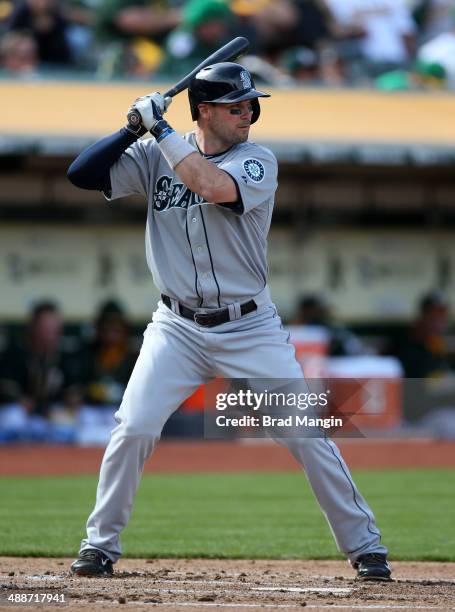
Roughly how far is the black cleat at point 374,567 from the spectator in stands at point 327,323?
23.3 ft

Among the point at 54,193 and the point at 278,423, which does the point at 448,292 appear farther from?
the point at 278,423

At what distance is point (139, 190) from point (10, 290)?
7027mm

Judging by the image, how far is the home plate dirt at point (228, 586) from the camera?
405 cm

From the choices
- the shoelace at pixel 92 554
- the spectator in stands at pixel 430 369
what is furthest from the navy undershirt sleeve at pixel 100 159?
the spectator in stands at pixel 430 369

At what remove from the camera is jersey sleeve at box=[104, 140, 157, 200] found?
467 cm

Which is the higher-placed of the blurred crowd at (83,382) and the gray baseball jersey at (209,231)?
the gray baseball jersey at (209,231)

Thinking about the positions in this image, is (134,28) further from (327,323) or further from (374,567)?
(374,567)

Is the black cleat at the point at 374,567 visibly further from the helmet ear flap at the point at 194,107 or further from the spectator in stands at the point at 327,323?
the spectator in stands at the point at 327,323

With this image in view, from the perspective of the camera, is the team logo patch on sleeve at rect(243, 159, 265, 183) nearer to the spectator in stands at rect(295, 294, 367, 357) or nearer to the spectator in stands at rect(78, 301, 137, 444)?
the spectator in stands at rect(78, 301, 137, 444)

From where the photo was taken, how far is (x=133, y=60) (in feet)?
39.2

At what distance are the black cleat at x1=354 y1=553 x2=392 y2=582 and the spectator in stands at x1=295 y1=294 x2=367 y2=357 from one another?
711 cm

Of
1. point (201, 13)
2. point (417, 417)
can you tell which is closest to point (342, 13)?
point (201, 13)

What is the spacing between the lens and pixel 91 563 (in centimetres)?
452

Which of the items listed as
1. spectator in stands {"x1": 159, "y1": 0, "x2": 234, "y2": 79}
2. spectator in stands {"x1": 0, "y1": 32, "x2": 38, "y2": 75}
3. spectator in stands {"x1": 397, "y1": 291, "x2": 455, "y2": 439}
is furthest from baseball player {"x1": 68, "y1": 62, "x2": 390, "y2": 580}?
spectator in stands {"x1": 397, "y1": 291, "x2": 455, "y2": 439}
